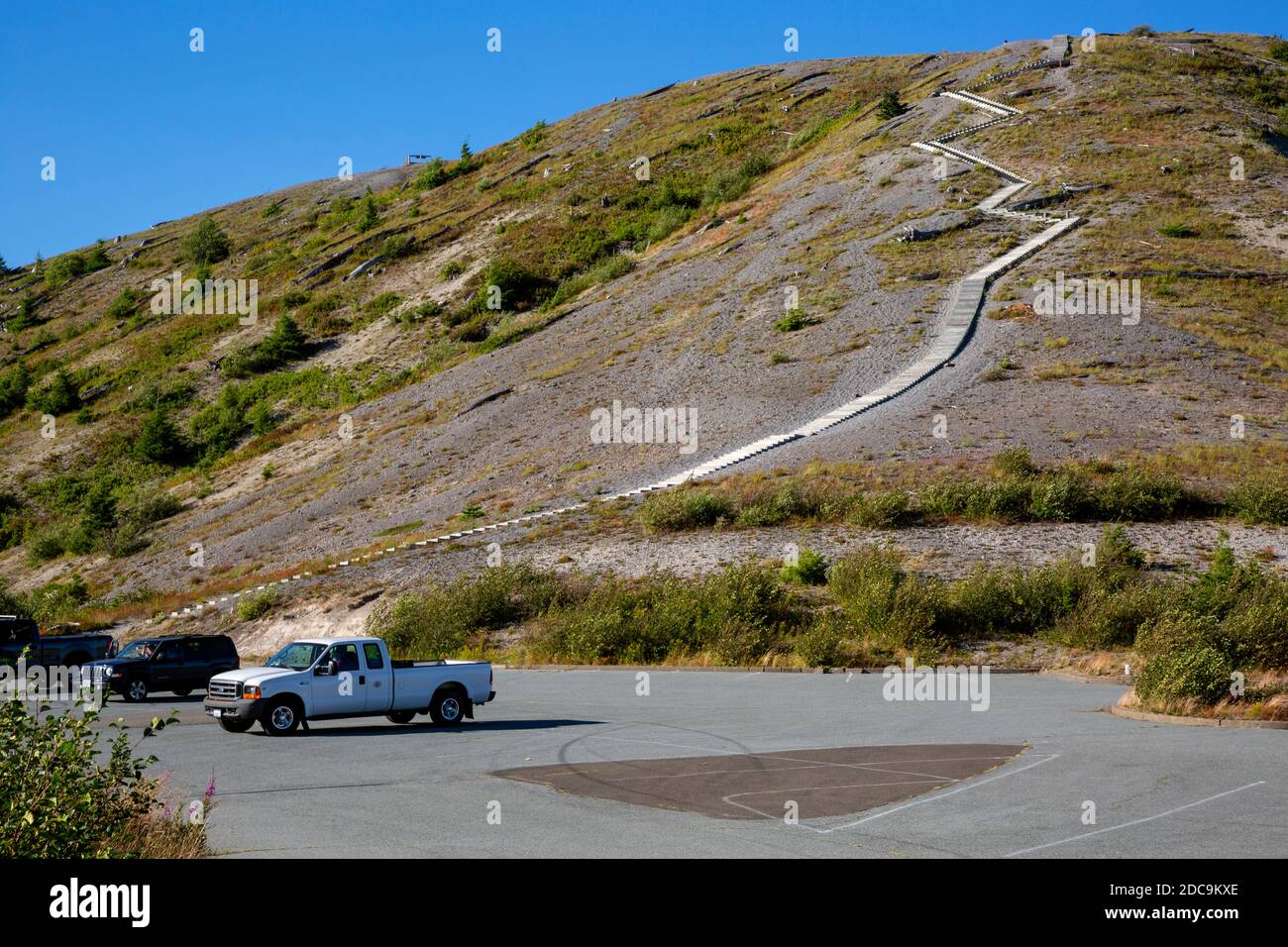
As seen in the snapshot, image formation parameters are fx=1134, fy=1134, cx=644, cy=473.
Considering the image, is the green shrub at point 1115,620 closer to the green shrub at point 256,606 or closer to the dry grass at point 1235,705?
the dry grass at point 1235,705

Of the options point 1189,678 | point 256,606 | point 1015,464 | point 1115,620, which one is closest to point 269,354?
point 256,606

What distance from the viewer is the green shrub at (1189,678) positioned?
→ 1723cm

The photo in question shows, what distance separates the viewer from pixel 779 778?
42.4 ft

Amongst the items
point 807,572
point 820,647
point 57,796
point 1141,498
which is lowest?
point 820,647

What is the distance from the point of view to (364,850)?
8.89 metres

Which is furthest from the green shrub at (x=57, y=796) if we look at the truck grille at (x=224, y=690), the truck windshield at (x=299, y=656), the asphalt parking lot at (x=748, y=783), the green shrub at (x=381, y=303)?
the green shrub at (x=381, y=303)

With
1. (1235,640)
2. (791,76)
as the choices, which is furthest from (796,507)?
(791,76)

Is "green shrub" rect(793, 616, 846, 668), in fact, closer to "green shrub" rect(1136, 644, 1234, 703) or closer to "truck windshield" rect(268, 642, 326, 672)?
"green shrub" rect(1136, 644, 1234, 703)

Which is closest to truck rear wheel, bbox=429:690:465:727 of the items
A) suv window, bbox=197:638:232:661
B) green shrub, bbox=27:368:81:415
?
suv window, bbox=197:638:232:661

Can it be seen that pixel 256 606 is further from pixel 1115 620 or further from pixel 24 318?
pixel 24 318

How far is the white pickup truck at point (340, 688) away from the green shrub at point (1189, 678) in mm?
10591

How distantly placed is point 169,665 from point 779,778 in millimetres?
17438

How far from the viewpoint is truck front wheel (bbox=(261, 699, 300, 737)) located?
675 inches

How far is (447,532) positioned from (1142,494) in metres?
23.1
